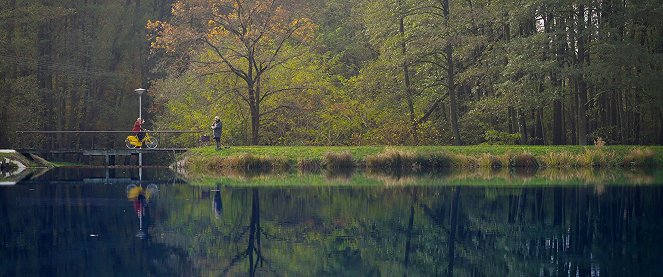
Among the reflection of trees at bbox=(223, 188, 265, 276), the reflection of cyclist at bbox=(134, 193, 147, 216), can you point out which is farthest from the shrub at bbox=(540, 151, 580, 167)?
the reflection of trees at bbox=(223, 188, 265, 276)

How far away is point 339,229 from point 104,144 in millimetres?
41617

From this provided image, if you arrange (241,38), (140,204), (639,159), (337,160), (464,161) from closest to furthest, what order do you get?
(140,204)
(639,159)
(464,161)
(337,160)
(241,38)

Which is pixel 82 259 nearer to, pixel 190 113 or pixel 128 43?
pixel 190 113

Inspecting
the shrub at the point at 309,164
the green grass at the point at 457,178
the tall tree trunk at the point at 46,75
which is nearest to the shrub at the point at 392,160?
the shrub at the point at 309,164

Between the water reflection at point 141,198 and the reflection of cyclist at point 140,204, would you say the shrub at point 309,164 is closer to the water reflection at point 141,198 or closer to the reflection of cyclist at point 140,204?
the water reflection at point 141,198

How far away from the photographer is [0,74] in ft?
173

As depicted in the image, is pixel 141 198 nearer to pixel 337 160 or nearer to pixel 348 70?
pixel 337 160

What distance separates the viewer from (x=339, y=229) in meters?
17.5

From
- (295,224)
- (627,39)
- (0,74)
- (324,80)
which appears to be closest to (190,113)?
(324,80)

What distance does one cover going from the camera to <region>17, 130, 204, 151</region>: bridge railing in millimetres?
48875

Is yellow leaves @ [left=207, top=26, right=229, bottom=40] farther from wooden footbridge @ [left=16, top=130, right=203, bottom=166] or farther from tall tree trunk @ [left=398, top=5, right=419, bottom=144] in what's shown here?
tall tree trunk @ [left=398, top=5, right=419, bottom=144]

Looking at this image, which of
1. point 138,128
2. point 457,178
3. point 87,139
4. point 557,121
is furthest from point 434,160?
point 87,139

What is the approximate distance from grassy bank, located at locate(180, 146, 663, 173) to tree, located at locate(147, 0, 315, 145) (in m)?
5.42

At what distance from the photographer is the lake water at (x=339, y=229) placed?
13.5 m
